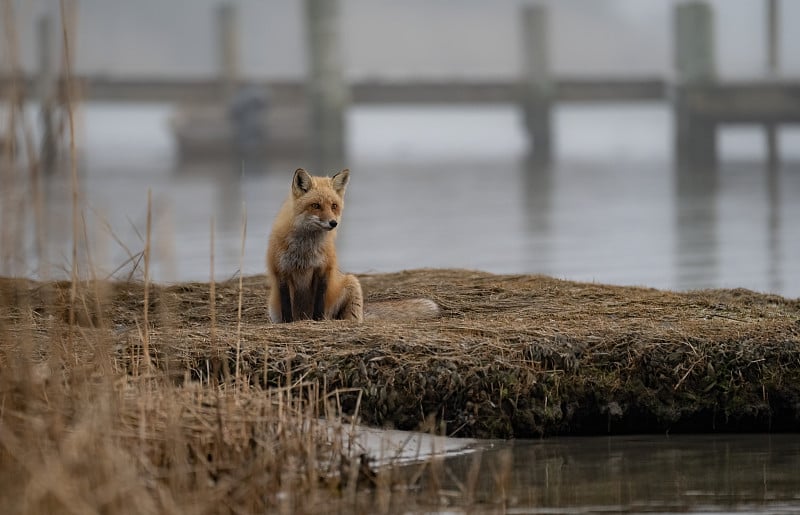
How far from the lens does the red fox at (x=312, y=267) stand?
668 centimetres

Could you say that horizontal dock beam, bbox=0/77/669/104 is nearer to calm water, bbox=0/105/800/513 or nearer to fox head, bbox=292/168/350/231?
calm water, bbox=0/105/800/513

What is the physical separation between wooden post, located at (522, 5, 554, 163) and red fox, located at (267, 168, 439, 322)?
1560 inches

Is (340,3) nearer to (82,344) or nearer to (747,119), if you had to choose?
(747,119)

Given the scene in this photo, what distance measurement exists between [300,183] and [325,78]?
1483 inches

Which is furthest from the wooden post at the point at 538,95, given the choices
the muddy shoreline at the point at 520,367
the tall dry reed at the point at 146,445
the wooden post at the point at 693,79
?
the tall dry reed at the point at 146,445

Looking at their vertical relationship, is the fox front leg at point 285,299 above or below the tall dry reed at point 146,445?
above

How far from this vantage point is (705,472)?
4922 millimetres

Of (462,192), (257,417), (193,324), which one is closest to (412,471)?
(257,417)

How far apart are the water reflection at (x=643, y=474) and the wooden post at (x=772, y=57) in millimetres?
37136

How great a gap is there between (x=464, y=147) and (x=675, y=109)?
97.7 feet

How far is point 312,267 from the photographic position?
22.2ft

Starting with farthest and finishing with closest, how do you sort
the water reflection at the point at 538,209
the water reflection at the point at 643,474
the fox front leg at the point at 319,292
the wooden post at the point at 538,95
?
the wooden post at the point at 538,95
the water reflection at the point at 538,209
the fox front leg at the point at 319,292
the water reflection at the point at 643,474

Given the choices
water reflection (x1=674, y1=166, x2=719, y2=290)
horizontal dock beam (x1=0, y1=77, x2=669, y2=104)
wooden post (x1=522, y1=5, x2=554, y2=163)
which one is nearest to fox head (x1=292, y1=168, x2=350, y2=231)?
water reflection (x1=674, y1=166, x2=719, y2=290)

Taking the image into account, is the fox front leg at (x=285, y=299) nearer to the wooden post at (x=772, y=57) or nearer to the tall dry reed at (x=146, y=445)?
the tall dry reed at (x=146, y=445)
